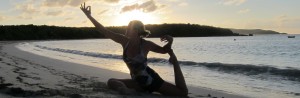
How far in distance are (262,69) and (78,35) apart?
133 meters

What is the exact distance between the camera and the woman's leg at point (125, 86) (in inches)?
280

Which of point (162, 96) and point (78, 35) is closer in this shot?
point (162, 96)

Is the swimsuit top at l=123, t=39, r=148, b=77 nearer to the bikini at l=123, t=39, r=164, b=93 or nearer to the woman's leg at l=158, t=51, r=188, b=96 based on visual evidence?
the bikini at l=123, t=39, r=164, b=93

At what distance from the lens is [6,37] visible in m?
101

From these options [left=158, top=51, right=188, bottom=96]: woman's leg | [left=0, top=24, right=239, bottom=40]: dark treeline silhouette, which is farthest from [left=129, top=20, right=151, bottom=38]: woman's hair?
[left=0, top=24, right=239, bottom=40]: dark treeline silhouette

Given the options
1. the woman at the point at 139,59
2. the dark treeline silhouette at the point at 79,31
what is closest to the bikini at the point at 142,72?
the woman at the point at 139,59

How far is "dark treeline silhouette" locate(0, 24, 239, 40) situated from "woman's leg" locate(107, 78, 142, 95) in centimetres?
9773

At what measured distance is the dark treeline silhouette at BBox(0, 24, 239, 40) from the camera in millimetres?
112544

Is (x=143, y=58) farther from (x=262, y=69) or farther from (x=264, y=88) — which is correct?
(x=262, y=69)

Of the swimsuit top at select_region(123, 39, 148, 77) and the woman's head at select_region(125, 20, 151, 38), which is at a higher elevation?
the woman's head at select_region(125, 20, 151, 38)

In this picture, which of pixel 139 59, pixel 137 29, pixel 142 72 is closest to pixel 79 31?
pixel 142 72

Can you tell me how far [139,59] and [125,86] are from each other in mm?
631

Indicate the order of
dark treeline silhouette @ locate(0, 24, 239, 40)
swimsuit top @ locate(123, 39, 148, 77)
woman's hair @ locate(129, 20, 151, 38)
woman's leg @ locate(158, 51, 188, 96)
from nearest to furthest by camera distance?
woman's hair @ locate(129, 20, 151, 38)
swimsuit top @ locate(123, 39, 148, 77)
woman's leg @ locate(158, 51, 188, 96)
dark treeline silhouette @ locate(0, 24, 239, 40)


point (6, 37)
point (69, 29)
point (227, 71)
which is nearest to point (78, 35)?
point (69, 29)
